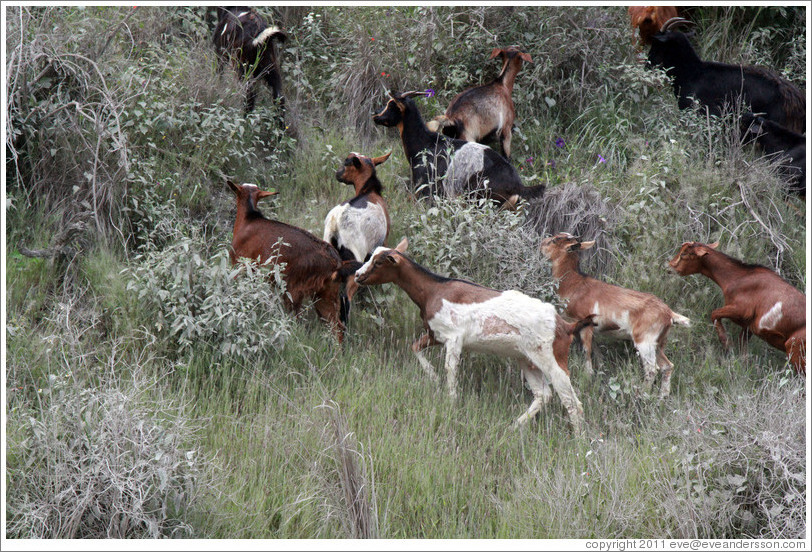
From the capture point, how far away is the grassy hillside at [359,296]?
5379 mm

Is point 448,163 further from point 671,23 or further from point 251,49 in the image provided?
point 671,23

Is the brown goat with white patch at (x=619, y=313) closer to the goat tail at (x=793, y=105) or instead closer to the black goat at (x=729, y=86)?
the black goat at (x=729, y=86)

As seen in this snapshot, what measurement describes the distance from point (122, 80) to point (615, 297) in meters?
4.45

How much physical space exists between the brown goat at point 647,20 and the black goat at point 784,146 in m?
1.70

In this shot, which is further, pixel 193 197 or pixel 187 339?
pixel 193 197

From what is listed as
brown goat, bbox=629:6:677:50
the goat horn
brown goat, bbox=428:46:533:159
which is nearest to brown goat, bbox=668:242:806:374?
brown goat, bbox=428:46:533:159

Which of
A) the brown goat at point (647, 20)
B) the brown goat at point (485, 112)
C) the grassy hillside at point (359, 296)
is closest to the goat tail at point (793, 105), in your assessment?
the grassy hillside at point (359, 296)

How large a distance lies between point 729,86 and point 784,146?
89 centimetres

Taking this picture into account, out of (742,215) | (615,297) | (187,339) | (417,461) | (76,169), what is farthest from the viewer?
(742,215)

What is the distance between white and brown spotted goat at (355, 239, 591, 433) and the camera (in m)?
6.27

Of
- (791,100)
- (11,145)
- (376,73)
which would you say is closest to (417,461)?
(11,145)

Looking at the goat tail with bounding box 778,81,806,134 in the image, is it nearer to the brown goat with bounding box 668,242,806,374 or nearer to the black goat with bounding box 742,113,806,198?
the black goat with bounding box 742,113,806,198

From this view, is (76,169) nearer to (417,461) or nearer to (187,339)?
(187,339)

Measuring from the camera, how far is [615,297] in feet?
22.6
